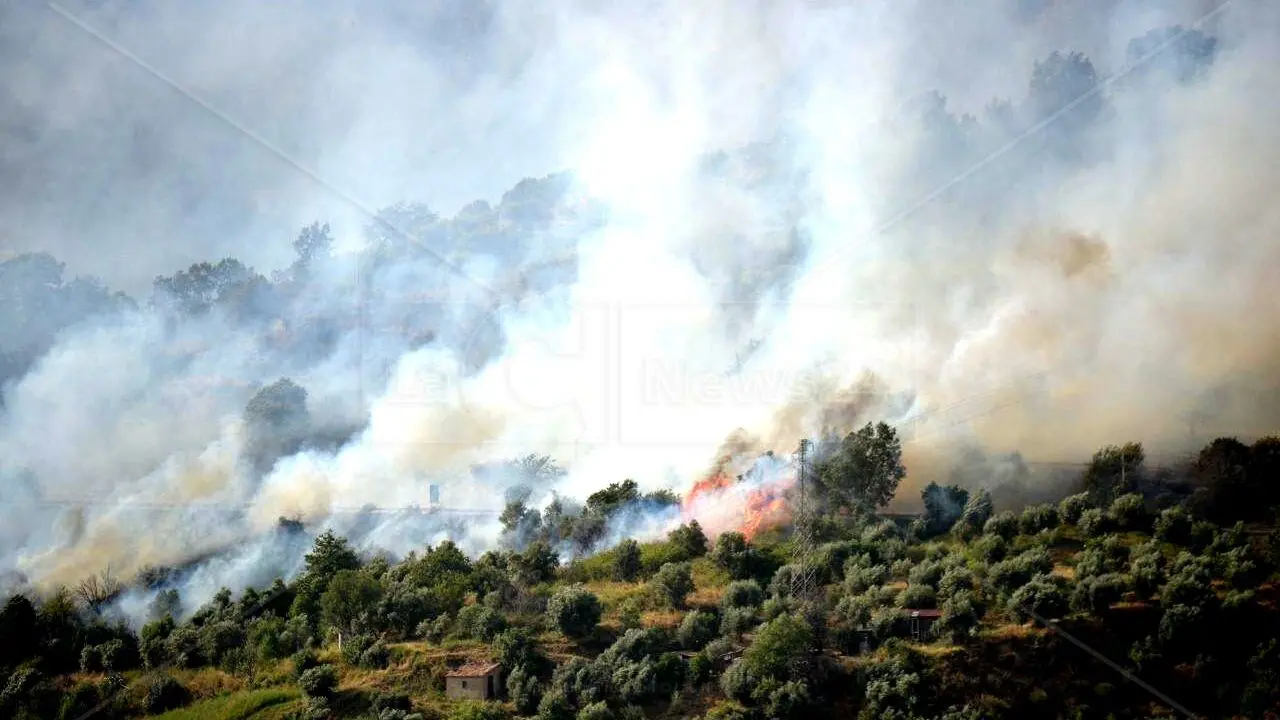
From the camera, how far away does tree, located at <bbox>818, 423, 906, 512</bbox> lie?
158 feet

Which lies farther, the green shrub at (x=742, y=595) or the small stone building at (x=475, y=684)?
the green shrub at (x=742, y=595)

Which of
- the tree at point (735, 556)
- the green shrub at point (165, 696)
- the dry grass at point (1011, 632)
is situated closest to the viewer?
the dry grass at point (1011, 632)

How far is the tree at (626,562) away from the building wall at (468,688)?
25.5 feet

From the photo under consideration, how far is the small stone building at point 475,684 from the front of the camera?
37906 millimetres

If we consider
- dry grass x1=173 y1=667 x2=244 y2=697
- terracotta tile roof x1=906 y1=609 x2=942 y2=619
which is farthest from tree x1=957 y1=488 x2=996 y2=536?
dry grass x1=173 y1=667 x2=244 y2=697

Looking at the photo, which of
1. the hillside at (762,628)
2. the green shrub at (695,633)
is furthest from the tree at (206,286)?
the green shrub at (695,633)

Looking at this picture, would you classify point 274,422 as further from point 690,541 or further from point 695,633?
point 695,633

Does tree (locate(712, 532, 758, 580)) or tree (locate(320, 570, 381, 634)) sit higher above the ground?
tree (locate(712, 532, 758, 580))

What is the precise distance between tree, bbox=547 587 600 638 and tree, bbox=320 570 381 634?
611 centimetres

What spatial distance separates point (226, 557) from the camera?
5053cm

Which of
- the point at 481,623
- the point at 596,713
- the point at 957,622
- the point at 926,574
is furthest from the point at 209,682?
the point at 957,622

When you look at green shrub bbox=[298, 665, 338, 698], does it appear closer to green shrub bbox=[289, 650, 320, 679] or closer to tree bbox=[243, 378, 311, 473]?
green shrub bbox=[289, 650, 320, 679]

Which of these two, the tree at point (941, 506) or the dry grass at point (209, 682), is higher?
the tree at point (941, 506)

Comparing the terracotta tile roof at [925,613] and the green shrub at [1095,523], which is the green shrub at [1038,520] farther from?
the terracotta tile roof at [925,613]
